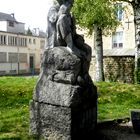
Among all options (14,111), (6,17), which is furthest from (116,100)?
(6,17)

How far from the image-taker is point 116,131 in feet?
30.8

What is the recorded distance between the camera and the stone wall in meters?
29.3

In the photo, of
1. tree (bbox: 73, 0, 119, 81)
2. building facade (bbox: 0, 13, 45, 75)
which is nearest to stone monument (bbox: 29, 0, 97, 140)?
tree (bbox: 73, 0, 119, 81)

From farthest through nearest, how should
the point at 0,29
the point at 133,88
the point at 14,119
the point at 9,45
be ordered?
the point at 0,29, the point at 9,45, the point at 133,88, the point at 14,119

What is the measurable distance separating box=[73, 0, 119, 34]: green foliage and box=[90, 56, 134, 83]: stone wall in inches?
117

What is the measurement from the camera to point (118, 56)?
3028cm

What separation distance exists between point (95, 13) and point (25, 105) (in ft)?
41.6

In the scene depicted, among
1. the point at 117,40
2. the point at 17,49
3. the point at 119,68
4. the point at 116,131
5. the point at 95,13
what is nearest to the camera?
the point at 116,131

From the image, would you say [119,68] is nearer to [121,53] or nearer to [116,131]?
[121,53]

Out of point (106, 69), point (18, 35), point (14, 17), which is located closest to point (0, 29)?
point (18, 35)

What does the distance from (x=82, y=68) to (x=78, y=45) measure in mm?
548

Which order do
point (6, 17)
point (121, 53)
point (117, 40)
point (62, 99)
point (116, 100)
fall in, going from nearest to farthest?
point (62, 99) → point (116, 100) → point (121, 53) → point (117, 40) → point (6, 17)

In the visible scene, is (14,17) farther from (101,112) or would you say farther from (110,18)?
(101,112)

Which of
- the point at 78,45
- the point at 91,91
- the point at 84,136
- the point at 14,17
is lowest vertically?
the point at 84,136
